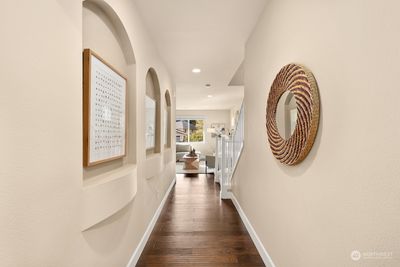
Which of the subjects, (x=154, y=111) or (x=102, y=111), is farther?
(x=154, y=111)

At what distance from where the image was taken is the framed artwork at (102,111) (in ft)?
4.16

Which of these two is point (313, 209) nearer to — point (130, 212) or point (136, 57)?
point (130, 212)

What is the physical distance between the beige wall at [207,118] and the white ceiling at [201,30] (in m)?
6.33

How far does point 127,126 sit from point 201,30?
145cm

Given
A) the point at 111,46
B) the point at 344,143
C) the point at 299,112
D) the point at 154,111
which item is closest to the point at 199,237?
the point at 154,111

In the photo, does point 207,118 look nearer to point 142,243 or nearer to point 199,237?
point 199,237

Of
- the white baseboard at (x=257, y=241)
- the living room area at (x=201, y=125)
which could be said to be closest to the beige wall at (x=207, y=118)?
the living room area at (x=201, y=125)

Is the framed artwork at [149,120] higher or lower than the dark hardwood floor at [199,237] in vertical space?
higher

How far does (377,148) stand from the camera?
2.57 ft

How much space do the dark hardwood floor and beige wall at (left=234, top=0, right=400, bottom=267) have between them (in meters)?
0.52

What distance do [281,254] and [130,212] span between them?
4.09 ft

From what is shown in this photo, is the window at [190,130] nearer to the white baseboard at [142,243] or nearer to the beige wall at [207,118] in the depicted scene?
the beige wall at [207,118]

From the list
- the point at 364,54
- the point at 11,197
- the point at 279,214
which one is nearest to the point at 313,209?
the point at 279,214

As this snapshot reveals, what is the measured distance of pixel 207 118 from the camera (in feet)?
34.7
